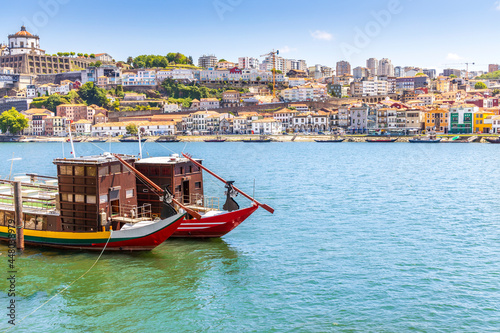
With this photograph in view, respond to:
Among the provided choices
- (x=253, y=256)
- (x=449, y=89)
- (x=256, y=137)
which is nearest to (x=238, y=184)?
(x=253, y=256)

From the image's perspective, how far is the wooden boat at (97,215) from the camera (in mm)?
16359

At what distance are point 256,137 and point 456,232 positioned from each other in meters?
91.3

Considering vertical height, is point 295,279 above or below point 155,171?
below

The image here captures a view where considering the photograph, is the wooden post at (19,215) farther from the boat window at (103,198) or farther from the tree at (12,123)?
the tree at (12,123)

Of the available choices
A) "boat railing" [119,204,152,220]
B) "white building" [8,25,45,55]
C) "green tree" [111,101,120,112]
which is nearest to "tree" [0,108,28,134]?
"green tree" [111,101,120,112]

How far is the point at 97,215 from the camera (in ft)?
54.5

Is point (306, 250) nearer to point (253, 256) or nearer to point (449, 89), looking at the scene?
point (253, 256)

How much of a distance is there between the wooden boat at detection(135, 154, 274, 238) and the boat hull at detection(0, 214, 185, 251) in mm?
1928

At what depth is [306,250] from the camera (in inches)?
699

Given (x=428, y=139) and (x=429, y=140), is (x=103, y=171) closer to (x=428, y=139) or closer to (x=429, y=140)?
(x=429, y=140)

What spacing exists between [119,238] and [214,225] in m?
3.62

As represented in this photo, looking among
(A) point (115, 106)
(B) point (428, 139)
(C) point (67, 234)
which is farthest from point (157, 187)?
(A) point (115, 106)

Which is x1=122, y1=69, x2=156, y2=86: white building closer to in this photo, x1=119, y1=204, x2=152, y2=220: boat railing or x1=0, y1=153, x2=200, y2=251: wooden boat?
x1=119, y1=204, x2=152, y2=220: boat railing

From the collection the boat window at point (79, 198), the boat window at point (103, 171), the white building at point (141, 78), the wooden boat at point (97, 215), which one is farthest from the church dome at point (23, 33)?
the boat window at point (103, 171)
